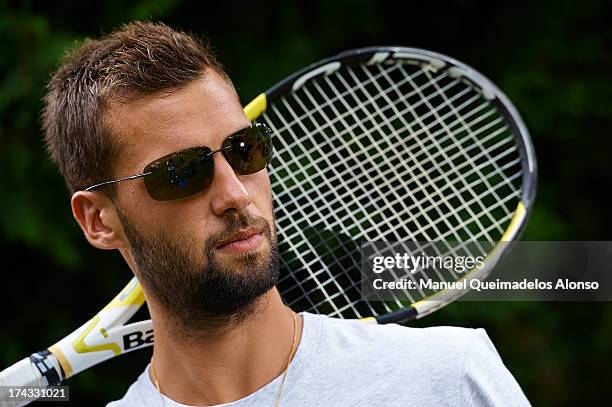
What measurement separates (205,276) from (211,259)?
29 mm

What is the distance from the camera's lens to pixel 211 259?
1475 mm

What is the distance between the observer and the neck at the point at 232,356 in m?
1.50

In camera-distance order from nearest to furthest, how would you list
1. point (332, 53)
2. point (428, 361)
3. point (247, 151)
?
point (428, 361) < point (247, 151) < point (332, 53)

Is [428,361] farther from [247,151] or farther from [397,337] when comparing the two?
[247,151]

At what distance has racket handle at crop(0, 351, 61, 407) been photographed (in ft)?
5.67

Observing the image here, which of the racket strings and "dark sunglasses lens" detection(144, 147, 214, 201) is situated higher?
"dark sunglasses lens" detection(144, 147, 214, 201)

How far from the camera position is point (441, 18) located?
3.76 metres

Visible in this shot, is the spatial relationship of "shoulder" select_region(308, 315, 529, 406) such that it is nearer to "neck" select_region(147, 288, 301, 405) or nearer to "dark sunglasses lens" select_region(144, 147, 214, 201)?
"neck" select_region(147, 288, 301, 405)

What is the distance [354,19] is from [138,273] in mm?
2172

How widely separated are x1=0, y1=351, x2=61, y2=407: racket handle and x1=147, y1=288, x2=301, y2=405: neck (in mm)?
331

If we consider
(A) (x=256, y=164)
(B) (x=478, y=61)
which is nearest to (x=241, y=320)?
(A) (x=256, y=164)

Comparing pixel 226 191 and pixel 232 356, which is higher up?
pixel 226 191

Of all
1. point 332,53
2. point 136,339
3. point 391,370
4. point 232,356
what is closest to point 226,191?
point 232,356

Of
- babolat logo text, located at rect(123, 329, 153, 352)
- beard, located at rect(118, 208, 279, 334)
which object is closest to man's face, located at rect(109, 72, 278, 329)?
beard, located at rect(118, 208, 279, 334)
